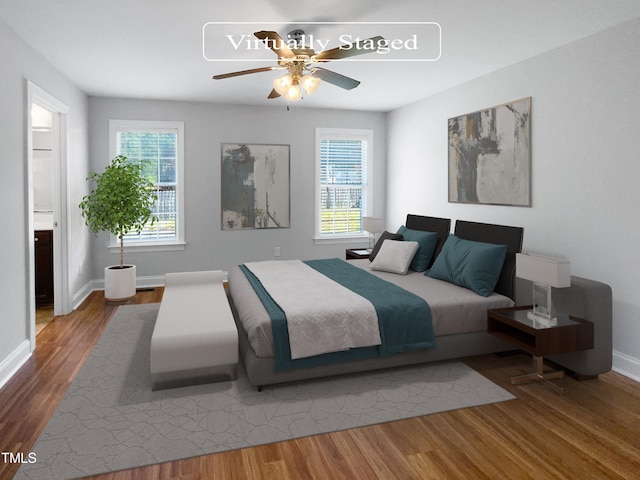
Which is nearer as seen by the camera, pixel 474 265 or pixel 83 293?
pixel 474 265

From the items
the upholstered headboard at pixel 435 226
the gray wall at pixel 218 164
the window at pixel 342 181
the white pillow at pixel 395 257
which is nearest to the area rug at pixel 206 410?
the white pillow at pixel 395 257

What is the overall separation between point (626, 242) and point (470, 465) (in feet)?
7.05

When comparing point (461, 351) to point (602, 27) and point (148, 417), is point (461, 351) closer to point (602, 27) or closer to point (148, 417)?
point (148, 417)

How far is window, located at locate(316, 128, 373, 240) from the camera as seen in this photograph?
6.62 m

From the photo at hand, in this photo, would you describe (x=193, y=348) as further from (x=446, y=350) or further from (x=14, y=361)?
(x=446, y=350)

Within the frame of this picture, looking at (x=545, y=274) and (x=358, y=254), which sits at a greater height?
(x=545, y=274)

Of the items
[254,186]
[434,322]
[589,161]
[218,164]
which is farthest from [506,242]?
[218,164]

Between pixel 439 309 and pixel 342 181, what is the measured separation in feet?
12.6

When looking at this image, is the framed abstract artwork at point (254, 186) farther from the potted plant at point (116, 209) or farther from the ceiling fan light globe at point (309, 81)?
the ceiling fan light globe at point (309, 81)

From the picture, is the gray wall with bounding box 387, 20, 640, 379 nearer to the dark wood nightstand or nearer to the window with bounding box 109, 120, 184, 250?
the dark wood nightstand

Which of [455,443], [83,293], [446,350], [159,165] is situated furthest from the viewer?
[159,165]

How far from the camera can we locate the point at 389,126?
6.73 meters

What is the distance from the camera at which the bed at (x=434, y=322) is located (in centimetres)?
283

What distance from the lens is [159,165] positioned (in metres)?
5.97
